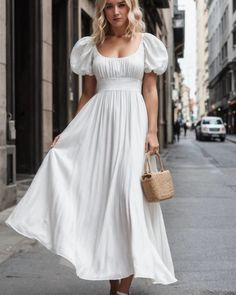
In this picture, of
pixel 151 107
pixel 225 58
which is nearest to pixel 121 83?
pixel 151 107

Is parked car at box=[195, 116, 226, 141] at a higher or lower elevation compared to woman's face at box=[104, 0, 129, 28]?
higher

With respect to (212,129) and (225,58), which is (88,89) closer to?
(212,129)

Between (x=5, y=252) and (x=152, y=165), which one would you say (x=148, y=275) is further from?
(x=5, y=252)

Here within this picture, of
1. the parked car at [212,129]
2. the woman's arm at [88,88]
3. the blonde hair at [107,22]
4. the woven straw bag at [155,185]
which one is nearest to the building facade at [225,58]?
the parked car at [212,129]

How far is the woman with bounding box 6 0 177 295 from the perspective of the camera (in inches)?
144

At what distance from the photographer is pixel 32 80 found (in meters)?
11.5

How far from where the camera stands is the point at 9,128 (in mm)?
8516

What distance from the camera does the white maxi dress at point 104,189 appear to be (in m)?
3.65

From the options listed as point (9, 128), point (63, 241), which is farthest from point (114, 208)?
point (9, 128)

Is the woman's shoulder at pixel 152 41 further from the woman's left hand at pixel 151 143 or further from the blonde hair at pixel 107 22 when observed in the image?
the woman's left hand at pixel 151 143

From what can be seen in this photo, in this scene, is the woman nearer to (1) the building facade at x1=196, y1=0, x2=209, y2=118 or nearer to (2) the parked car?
(2) the parked car

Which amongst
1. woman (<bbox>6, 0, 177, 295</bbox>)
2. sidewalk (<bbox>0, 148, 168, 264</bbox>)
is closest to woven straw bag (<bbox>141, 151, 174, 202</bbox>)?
woman (<bbox>6, 0, 177, 295</bbox>)

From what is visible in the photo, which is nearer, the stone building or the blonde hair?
the blonde hair

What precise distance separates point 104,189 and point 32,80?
7976 mm
